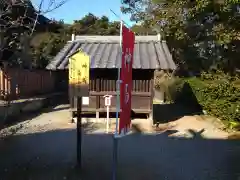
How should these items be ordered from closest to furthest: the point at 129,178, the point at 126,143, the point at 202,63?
1. the point at 129,178
2. the point at 126,143
3. the point at 202,63

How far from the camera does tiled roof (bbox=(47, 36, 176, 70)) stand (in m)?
12.8

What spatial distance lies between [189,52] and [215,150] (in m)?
16.2

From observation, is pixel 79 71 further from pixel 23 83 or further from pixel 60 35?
pixel 60 35

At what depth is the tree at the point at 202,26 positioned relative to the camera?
14.9m

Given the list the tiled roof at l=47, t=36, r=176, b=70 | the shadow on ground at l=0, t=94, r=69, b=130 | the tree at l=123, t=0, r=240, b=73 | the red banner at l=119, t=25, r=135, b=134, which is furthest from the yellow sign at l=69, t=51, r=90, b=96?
the tree at l=123, t=0, r=240, b=73

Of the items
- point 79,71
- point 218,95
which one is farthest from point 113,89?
point 79,71

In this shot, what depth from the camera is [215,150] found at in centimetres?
915

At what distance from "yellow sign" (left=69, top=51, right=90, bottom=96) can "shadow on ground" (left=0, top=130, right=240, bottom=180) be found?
1.65 meters

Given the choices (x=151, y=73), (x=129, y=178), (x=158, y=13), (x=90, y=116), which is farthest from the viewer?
(x=158, y=13)

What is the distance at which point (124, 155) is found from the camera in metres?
8.36

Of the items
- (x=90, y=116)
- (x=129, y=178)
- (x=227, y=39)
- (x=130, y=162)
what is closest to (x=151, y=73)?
(x=90, y=116)

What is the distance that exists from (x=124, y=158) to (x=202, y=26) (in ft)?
42.4

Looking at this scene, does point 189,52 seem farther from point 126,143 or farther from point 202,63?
point 126,143

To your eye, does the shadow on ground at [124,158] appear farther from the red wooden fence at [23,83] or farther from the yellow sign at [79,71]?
the red wooden fence at [23,83]
